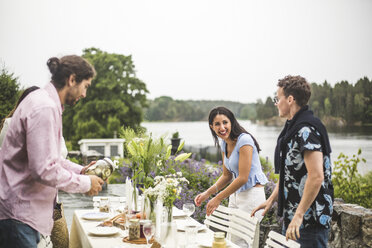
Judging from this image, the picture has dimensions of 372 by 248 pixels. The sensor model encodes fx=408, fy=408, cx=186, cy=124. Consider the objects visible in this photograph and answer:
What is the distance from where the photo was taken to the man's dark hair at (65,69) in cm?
184

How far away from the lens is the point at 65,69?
1.84m

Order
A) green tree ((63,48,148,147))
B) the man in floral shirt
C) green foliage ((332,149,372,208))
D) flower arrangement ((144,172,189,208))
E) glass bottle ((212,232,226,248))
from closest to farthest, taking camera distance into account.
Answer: the man in floral shirt
glass bottle ((212,232,226,248))
flower arrangement ((144,172,189,208))
green foliage ((332,149,372,208))
green tree ((63,48,148,147))

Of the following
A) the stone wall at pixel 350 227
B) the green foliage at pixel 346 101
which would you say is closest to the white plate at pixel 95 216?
the stone wall at pixel 350 227

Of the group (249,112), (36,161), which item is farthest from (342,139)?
(36,161)

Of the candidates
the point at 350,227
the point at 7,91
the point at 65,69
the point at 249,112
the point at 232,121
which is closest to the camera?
the point at 65,69

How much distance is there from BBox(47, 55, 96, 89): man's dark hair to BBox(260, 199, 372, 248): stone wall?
280cm

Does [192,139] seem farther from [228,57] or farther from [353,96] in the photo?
[353,96]

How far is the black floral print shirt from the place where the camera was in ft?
6.91

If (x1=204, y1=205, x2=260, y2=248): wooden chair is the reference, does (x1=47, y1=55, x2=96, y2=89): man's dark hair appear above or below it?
above

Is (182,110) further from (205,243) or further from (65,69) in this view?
(65,69)

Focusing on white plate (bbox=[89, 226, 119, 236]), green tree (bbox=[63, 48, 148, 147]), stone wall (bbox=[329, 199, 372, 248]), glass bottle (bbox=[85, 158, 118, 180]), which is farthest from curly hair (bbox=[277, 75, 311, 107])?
green tree (bbox=[63, 48, 148, 147])

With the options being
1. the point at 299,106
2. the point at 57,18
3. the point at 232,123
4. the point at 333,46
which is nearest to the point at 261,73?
the point at 333,46

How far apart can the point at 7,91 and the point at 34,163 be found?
903cm

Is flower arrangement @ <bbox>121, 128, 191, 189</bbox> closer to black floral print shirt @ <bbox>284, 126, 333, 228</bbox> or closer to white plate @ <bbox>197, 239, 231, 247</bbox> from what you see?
white plate @ <bbox>197, 239, 231, 247</bbox>
